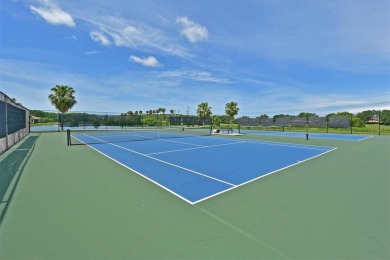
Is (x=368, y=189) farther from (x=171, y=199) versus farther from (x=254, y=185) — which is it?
(x=171, y=199)

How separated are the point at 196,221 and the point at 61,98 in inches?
1394

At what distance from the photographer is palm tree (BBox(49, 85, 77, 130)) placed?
31.9 meters

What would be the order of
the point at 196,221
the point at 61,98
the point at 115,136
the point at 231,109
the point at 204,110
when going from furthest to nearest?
the point at 204,110
the point at 231,109
the point at 61,98
the point at 115,136
the point at 196,221

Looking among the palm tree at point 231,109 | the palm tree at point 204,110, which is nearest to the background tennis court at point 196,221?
the palm tree at point 231,109

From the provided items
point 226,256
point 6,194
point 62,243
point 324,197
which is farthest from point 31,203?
point 324,197

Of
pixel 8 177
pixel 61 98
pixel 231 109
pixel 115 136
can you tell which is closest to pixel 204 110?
pixel 231 109

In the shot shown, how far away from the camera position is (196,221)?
3.51 meters

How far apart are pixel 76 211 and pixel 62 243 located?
1065mm

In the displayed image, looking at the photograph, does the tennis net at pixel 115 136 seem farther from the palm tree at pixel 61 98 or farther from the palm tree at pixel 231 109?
the palm tree at pixel 231 109

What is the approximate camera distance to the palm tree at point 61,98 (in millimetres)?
31906

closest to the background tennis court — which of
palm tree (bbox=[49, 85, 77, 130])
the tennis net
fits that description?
the tennis net

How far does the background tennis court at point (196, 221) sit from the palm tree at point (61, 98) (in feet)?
102

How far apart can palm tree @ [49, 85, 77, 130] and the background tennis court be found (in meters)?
31.1

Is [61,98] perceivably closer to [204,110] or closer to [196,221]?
[196,221]
